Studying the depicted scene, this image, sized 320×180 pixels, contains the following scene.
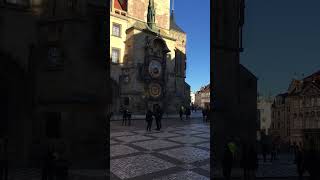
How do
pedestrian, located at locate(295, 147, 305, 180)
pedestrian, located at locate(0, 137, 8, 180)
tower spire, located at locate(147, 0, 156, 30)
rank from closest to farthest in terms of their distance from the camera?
pedestrian, located at locate(0, 137, 8, 180), pedestrian, located at locate(295, 147, 305, 180), tower spire, located at locate(147, 0, 156, 30)

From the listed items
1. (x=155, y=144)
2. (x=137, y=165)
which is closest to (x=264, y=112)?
(x=137, y=165)

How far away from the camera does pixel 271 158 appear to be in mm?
11320

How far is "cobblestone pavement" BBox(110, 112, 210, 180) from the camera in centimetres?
966

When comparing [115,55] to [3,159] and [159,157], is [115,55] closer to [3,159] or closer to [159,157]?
[159,157]

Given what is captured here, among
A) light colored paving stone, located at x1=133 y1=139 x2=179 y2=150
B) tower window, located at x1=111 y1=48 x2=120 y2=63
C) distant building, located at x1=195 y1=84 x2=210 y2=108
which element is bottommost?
light colored paving stone, located at x1=133 y1=139 x2=179 y2=150

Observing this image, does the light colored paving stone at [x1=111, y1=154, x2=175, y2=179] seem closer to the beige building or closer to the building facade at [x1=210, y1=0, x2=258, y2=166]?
the building facade at [x1=210, y1=0, x2=258, y2=166]

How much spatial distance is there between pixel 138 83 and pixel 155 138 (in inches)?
1024

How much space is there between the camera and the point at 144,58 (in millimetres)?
43781

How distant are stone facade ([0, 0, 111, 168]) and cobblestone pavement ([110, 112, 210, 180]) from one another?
3.69 ft

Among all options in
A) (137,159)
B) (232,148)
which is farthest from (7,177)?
(232,148)

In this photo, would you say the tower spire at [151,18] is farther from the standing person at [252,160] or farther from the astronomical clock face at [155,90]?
the standing person at [252,160]

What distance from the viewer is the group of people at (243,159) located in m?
9.70

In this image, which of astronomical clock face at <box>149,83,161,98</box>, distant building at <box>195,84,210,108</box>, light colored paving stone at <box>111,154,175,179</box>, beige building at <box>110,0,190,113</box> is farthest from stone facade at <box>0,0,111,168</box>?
distant building at <box>195,84,210,108</box>

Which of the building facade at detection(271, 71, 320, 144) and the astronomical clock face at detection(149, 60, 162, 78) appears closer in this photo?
the building facade at detection(271, 71, 320, 144)
